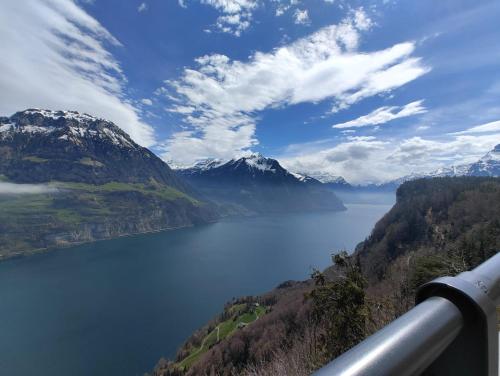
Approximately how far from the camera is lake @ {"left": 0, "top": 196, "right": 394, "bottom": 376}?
52094 millimetres

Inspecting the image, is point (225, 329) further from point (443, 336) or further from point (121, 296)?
point (443, 336)

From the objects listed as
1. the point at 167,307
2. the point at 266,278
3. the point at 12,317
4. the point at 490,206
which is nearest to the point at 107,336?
the point at 167,307

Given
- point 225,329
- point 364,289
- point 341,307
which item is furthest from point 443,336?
point 225,329

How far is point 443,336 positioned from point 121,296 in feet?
296

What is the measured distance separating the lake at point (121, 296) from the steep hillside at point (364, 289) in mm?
4042

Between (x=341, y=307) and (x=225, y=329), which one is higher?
(x=341, y=307)

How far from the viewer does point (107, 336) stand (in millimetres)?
57812

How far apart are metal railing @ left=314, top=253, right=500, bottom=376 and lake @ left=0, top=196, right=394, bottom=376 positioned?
47.0ft

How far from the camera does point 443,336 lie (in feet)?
3.21

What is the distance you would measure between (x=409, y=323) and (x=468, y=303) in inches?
9.9

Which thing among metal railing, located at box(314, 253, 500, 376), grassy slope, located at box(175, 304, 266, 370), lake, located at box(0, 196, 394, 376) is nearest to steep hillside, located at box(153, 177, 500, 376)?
grassy slope, located at box(175, 304, 266, 370)

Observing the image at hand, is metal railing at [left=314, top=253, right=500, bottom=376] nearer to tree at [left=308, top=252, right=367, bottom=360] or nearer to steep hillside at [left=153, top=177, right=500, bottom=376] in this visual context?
steep hillside at [left=153, top=177, right=500, bottom=376]

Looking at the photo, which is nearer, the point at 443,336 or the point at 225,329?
the point at 443,336

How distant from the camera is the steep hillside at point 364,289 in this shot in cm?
918
